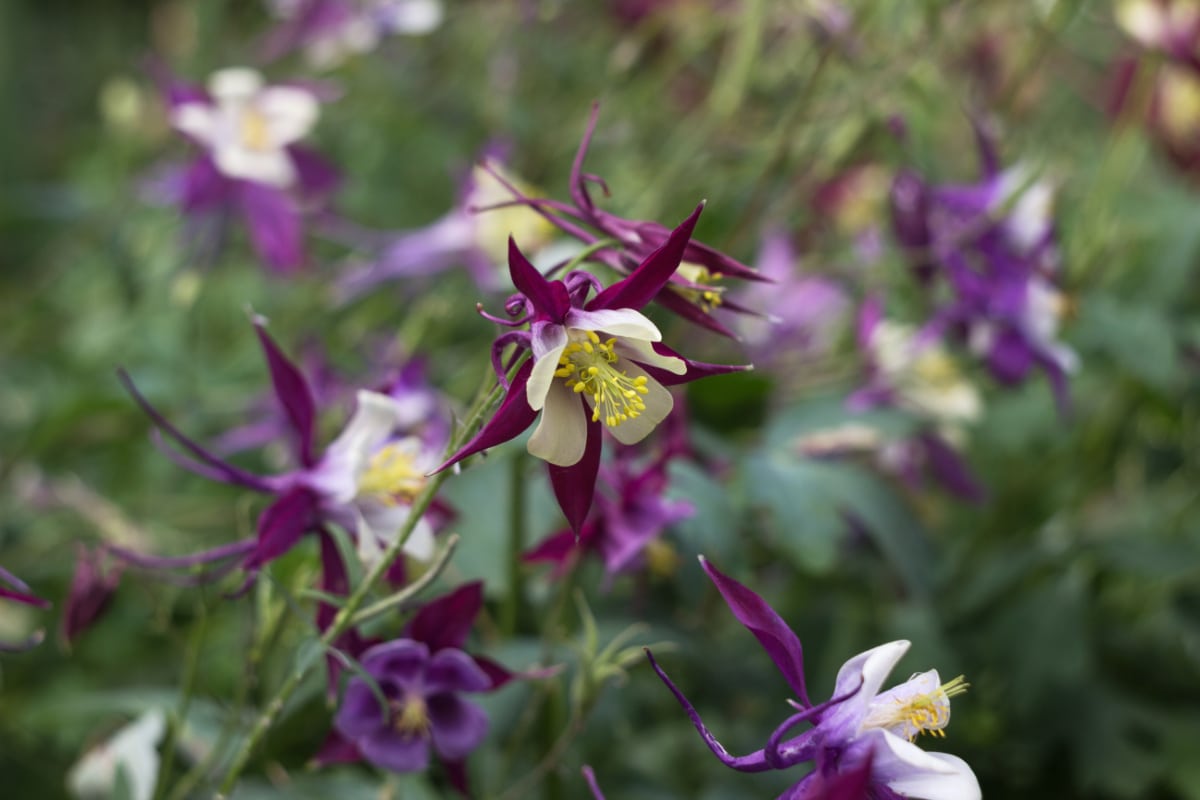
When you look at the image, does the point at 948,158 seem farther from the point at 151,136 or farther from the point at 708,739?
the point at 708,739

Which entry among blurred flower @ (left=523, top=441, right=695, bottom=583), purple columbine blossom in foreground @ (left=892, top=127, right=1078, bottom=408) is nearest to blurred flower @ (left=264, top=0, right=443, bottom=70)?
purple columbine blossom in foreground @ (left=892, top=127, right=1078, bottom=408)

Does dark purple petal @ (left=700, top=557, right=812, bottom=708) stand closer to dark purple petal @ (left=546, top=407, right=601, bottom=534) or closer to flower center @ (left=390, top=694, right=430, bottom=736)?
dark purple petal @ (left=546, top=407, right=601, bottom=534)

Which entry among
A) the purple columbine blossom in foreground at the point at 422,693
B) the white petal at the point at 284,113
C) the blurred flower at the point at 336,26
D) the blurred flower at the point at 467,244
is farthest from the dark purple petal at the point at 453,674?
the blurred flower at the point at 336,26

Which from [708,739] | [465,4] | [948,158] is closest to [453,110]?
[465,4]

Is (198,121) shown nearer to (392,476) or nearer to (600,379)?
(392,476)

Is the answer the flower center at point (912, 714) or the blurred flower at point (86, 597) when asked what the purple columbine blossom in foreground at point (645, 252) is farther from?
the blurred flower at point (86, 597)
